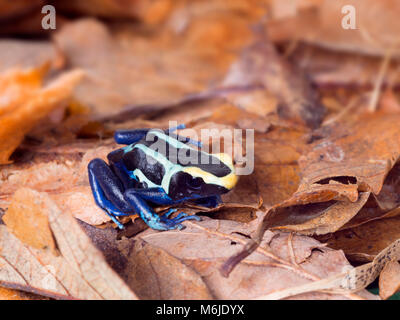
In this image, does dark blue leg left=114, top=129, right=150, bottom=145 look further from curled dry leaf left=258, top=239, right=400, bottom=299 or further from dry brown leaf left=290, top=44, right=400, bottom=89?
dry brown leaf left=290, top=44, right=400, bottom=89

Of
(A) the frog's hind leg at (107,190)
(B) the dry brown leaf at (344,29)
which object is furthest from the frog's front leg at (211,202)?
(B) the dry brown leaf at (344,29)

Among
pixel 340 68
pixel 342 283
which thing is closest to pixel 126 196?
pixel 342 283

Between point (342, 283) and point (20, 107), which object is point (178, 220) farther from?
point (20, 107)

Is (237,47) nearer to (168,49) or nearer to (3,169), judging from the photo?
(168,49)

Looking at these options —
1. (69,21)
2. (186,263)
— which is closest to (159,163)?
(186,263)

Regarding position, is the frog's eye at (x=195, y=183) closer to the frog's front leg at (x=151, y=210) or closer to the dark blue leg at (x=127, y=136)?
the frog's front leg at (x=151, y=210)

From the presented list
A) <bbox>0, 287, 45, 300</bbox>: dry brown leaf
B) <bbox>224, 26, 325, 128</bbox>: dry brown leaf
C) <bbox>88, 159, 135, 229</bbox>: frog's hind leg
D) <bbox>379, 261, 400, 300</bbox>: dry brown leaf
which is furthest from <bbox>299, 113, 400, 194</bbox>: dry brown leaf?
<bbox>0, 287, 45, 300</bbox>: dry brown leaf
